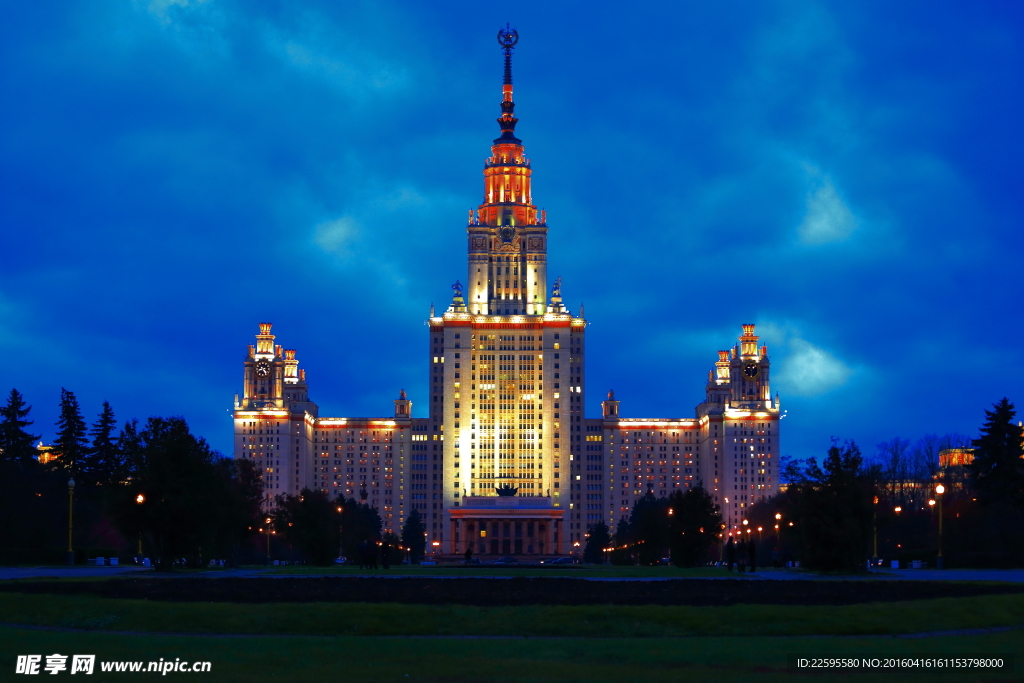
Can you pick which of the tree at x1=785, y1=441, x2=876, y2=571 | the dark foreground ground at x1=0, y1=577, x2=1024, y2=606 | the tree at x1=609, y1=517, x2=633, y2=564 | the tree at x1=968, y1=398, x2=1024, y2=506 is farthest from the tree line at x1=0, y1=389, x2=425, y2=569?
the tree at x1=968, y1=398, x2=1024, y2=506

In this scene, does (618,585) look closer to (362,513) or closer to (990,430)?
(990,430)

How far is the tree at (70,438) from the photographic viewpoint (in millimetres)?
139750

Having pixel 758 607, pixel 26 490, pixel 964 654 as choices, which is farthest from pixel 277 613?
pixel 26 490

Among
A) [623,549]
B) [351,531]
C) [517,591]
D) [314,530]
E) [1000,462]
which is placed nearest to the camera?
[517,591]

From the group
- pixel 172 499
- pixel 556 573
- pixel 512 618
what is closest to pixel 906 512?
pixel 556 573

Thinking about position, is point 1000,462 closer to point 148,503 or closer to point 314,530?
point 314,530

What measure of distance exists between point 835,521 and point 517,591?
2808 cm

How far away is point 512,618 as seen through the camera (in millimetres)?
31547

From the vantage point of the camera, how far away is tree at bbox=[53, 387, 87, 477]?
140m

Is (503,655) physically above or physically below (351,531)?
above

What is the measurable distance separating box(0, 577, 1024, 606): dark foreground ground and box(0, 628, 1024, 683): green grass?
731 centimetres

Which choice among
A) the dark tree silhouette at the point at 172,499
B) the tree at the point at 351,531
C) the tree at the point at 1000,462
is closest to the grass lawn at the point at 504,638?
the dark tree silhouette at the point at 172,499

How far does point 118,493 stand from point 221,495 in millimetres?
5559

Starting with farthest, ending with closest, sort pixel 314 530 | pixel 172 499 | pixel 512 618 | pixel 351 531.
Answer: pixel 351 531
pixel 314 530
pixel 172 499
pixel 512 618
